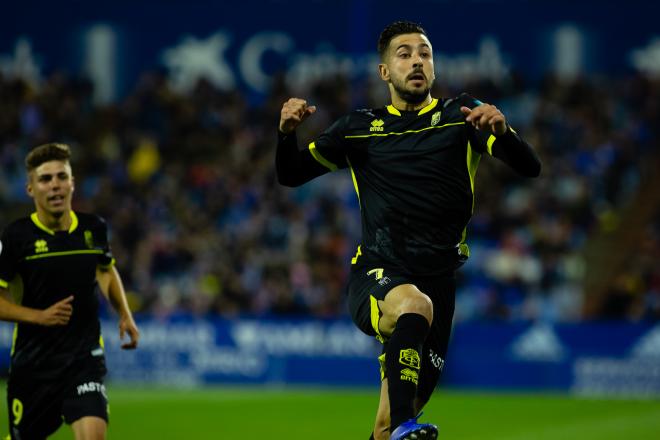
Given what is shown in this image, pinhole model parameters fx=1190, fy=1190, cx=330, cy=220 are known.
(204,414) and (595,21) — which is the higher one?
(595,21)

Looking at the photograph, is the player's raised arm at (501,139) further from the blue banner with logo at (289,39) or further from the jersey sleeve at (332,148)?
the blue banner with logo at (289,39)

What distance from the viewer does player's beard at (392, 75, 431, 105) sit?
6586 millimetres

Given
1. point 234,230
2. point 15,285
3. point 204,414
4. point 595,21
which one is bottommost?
point 15,285

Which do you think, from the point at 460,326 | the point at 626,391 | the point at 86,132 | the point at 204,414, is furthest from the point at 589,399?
the point at 86,132

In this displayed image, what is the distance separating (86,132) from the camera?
23562mm

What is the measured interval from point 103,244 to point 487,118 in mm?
2984

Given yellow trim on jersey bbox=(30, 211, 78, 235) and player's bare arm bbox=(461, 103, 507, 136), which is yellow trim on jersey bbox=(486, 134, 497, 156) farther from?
yellow trim on jersey bbox=(30, 211, 78, 235)

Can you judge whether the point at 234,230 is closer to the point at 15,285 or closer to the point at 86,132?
the point at 86,132

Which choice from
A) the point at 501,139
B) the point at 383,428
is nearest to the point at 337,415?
the point at 383,428

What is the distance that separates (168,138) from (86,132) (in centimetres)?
162

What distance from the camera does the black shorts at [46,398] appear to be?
7293mm

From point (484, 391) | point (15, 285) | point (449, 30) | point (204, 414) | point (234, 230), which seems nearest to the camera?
point (15, 285)

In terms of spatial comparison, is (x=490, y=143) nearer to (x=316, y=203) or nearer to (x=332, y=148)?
(x=332, y=148)

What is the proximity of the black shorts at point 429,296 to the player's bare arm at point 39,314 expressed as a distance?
1776 millimetres
